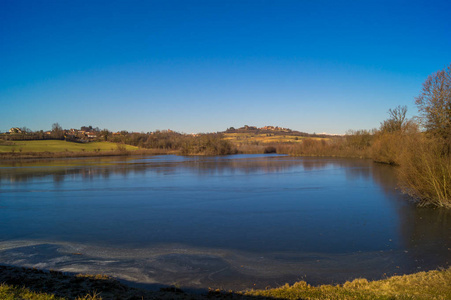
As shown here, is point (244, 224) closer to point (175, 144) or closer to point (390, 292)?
point (390, 292)

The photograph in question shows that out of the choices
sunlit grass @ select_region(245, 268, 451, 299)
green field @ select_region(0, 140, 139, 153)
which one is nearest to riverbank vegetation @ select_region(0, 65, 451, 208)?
green field @ select_region(0, 140, 139, 153)

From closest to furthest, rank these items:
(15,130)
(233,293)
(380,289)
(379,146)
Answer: (380,289), (233,293), (379,146), (15,130)

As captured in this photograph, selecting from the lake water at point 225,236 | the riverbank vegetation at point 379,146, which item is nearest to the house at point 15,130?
the riverbank vegetation at point 379,146

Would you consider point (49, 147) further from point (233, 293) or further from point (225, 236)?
point (233, 293)

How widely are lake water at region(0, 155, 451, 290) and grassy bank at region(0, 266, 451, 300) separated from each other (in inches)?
21.4

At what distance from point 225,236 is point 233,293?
12.2ft

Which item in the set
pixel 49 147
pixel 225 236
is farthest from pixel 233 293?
pixel 49 147

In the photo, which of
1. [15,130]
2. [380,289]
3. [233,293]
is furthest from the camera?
[15,130]

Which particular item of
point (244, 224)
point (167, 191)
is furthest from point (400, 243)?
point (167, 191)

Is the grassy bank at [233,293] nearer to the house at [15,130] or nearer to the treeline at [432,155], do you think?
the treeline at [432,155]

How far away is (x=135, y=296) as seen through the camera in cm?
477

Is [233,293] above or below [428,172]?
below

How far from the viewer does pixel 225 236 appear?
8836 mm

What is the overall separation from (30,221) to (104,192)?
247 inches
